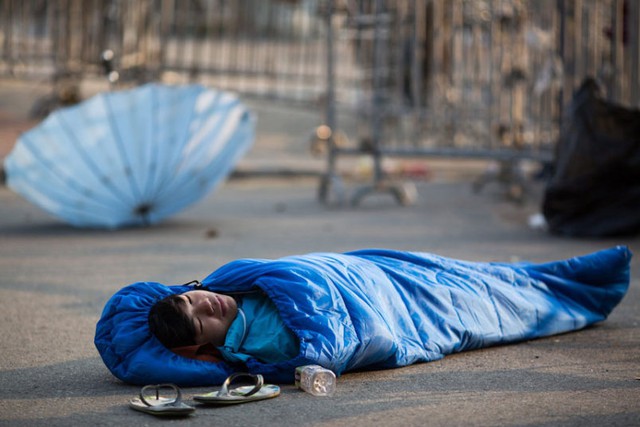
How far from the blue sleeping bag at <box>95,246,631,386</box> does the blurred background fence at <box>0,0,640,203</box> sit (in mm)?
3435

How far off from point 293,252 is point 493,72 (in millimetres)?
3391

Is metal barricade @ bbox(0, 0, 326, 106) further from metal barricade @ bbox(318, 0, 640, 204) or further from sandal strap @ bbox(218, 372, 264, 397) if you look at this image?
sandal strap @ bbox(218, 372, 264, 397)

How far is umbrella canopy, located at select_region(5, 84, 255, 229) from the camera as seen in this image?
7.37 metres

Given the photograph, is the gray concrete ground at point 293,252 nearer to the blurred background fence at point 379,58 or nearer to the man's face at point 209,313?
the man's face at point 209,313

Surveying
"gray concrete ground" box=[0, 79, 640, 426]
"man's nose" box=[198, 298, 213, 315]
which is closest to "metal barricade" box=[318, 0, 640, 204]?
"gray concrete ground" box=[0, 79, 640, 426]

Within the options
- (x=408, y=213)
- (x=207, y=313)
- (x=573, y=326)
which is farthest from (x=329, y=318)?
(x=408, y=213)

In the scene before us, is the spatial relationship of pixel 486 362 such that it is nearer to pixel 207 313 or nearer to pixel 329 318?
pixel 329 318

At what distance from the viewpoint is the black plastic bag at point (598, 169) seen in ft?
22.1

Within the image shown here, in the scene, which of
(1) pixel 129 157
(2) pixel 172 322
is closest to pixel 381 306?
(2) pixel 172 322

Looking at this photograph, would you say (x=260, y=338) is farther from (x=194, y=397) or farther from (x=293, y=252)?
(x=293, y=252)

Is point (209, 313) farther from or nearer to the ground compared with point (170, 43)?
nearer to the ground

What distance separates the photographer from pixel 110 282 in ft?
18.1

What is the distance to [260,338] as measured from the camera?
3.53 meters

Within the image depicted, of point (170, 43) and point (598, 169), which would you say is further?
point (170, 43)
